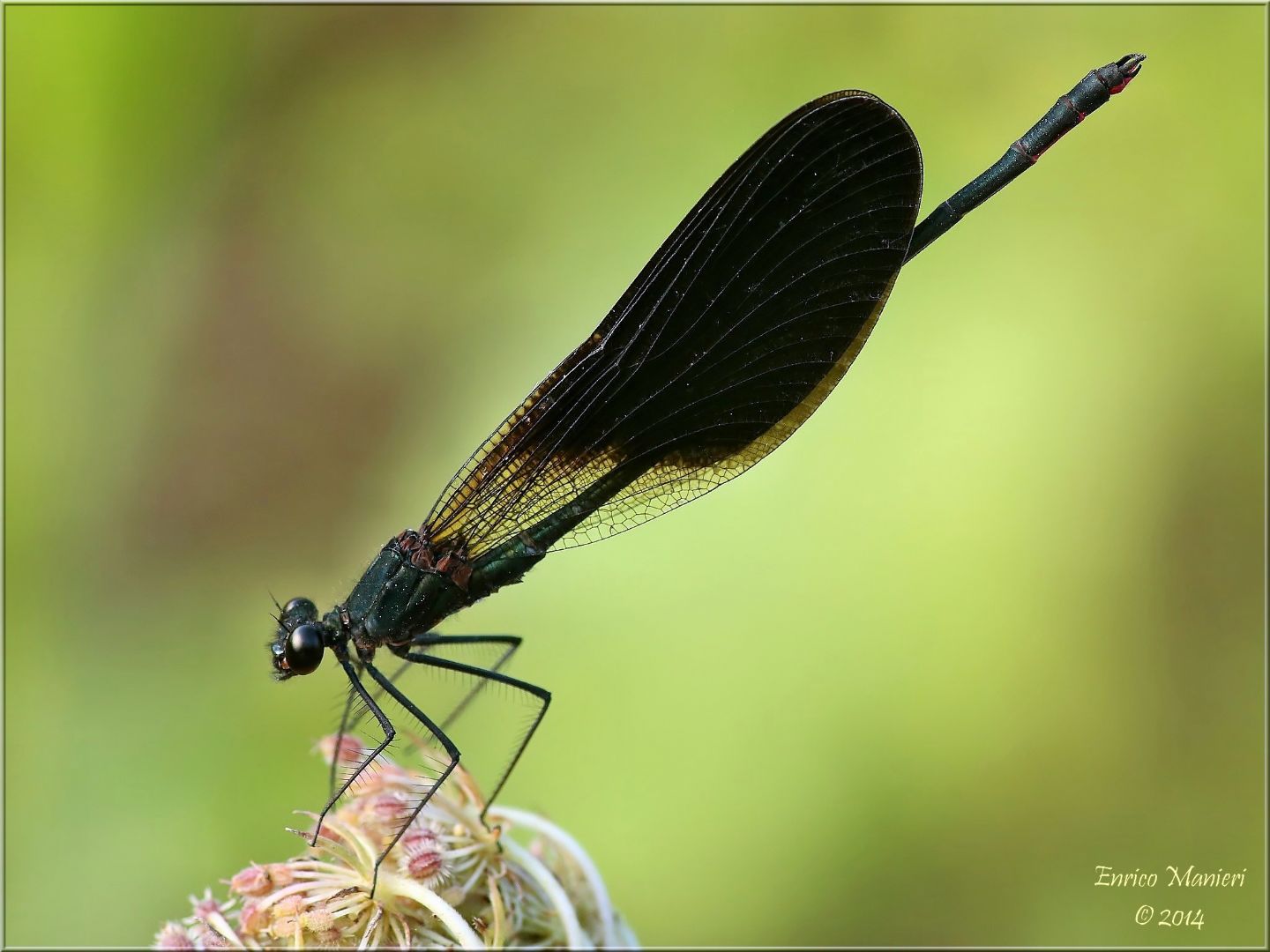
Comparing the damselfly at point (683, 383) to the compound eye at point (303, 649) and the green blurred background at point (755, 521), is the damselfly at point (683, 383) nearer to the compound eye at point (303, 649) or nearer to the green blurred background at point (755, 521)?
the compound eye at point (303, 649)

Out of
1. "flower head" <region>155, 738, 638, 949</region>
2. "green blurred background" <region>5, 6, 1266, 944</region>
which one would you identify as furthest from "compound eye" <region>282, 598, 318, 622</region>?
"flower head" <region>155, 738, 638, 949</region>

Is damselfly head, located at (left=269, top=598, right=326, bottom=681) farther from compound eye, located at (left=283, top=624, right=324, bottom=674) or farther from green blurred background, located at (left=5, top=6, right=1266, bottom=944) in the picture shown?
green blurred background, located at (left=5, top=6, right=1266, bottom=944)

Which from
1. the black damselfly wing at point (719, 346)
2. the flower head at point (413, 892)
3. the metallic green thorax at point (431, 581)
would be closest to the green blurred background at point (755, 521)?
the metallic green thorax at point (431, 581)

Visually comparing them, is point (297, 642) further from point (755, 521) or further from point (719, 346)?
point (755, 521)

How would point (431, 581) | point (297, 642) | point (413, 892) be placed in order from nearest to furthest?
point (413, 892)
point (297, 642)
point (431, 581)

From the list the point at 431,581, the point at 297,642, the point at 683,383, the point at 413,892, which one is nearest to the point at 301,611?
the point at 297,642

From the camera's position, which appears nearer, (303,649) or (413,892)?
(413,892)

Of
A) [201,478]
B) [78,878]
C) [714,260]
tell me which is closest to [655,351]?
[714,260]
